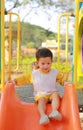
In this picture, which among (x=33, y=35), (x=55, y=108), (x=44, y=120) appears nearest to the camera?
(x=44, y=120)

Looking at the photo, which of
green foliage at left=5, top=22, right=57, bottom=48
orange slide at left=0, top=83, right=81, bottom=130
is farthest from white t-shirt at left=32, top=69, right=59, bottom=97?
green foliage at left=5, top=22, right=57, bottom=48

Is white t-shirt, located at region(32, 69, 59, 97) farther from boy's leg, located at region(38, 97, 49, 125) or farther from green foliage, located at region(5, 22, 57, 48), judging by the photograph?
green foliage, located at region(5, 22, 57, 48)

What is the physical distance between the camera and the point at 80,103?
11.3 feet

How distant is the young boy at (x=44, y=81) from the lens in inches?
102

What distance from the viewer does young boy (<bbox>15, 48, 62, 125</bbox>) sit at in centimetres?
258

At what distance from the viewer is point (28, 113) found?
8.78 feet

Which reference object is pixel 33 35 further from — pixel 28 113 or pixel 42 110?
pixel 42 110

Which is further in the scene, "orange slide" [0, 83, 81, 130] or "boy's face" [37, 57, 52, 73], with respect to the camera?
"boy's face" [37, 57, 52, 73]

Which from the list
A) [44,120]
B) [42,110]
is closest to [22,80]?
[42,110]

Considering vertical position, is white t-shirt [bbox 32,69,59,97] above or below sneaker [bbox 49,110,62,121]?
above

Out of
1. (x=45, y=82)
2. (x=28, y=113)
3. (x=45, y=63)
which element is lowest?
(x=28, y=113)

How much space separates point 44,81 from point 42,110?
280 millimetres

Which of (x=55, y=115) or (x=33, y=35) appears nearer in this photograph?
(x=55, y=115)

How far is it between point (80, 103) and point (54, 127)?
989mm
